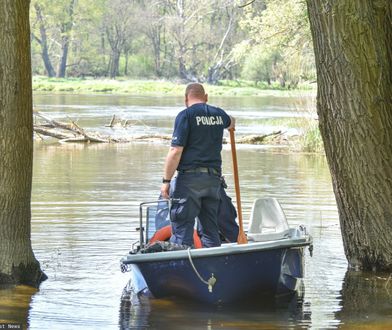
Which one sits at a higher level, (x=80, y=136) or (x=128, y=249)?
(x=80, y=136)

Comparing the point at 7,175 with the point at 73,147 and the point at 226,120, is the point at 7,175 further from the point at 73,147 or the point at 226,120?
the point at 73,147

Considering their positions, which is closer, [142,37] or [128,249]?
[128,249]

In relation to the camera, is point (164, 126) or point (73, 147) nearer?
point (73, 147)

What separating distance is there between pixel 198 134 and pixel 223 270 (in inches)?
49.7

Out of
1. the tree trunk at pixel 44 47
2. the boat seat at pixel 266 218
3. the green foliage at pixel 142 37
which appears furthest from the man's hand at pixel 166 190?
the tree trunk at pixel 44 47

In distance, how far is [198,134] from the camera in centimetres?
877

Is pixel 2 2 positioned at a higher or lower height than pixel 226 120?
higher

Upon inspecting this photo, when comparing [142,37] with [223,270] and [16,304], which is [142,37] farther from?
[223,270]

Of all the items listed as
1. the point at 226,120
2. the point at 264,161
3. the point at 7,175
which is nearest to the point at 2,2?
the point at 7,175

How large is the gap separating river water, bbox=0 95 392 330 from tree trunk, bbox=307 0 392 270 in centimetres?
54

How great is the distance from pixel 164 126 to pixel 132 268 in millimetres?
23881

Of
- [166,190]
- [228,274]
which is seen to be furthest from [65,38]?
[228,274]

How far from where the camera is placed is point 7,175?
8984mm

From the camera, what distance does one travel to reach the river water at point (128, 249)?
815cm
